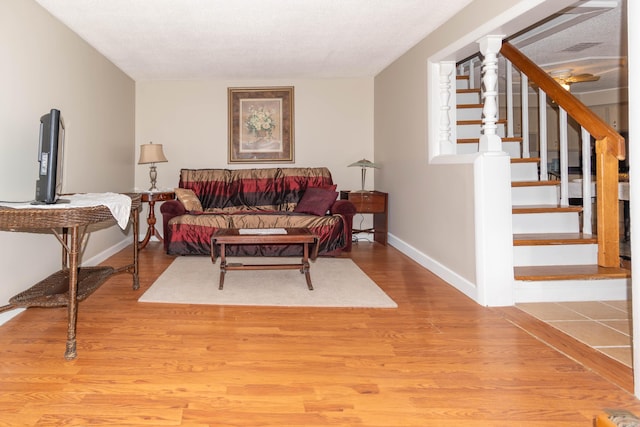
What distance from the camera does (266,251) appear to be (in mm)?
4770

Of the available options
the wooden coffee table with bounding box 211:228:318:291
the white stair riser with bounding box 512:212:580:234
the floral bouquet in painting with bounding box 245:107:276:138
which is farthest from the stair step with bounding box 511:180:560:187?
the floral bouquet in painting with bounding box 245:107:276:138

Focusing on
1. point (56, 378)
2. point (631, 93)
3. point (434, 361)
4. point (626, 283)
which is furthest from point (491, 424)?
point (626, 283)

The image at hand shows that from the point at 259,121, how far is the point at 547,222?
3743 mm

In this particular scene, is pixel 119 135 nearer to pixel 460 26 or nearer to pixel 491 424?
pixel 460 26

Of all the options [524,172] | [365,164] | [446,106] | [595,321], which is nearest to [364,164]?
[365,164]

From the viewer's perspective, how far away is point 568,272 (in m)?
3.24

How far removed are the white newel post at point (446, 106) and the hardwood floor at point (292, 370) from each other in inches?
60.2

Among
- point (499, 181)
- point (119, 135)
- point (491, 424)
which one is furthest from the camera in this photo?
point (119, 135)

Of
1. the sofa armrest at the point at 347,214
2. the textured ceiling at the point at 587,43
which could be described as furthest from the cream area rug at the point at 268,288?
the textured ceiling at the point at 587,43

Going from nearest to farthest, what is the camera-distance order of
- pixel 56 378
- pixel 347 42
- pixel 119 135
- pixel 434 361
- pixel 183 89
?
pixel 56 378 → pixel 434 361 → pixel 347 42 → pixel 119 135 → pixel 183 89

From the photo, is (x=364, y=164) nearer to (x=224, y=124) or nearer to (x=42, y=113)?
(x=224, y=124)

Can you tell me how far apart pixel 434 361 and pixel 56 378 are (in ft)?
5.63

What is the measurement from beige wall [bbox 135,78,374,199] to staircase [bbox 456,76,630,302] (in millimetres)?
1946

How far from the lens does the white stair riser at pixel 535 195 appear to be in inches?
165
